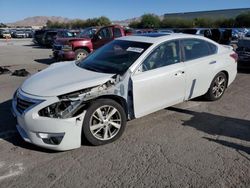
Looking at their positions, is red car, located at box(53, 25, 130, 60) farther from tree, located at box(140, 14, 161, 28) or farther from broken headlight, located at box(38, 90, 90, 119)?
tree, located at box(140, 14, 161, 28)

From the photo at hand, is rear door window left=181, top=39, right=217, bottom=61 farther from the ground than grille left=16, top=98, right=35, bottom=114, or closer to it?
farther from the ground

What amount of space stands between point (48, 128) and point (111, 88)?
41.1 inches

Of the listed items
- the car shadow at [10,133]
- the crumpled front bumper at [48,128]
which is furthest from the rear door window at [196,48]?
the car shadow at [10,133]

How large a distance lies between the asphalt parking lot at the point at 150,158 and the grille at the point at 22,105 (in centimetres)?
54

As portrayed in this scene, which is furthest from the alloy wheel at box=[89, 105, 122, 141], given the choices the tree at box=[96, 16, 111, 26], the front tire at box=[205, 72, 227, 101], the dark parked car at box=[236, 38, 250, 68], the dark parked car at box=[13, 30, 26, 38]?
the tree at box=[96, 16, 111, 26]

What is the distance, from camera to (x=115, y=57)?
502 centimetres

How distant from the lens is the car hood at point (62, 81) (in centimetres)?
394

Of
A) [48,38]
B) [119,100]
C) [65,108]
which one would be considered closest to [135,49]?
[119,100]

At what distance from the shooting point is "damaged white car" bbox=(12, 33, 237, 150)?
3779mm

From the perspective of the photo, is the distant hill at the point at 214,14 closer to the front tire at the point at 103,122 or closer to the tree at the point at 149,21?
the tree at the point at 149,21

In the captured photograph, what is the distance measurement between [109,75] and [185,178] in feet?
6.04

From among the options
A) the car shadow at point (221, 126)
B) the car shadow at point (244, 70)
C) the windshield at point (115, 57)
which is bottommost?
the car shadow at point (244, 70)

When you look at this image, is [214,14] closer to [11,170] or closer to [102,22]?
[102,22]

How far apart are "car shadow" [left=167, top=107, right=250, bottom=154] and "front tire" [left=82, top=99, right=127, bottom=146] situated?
1.32 metres
